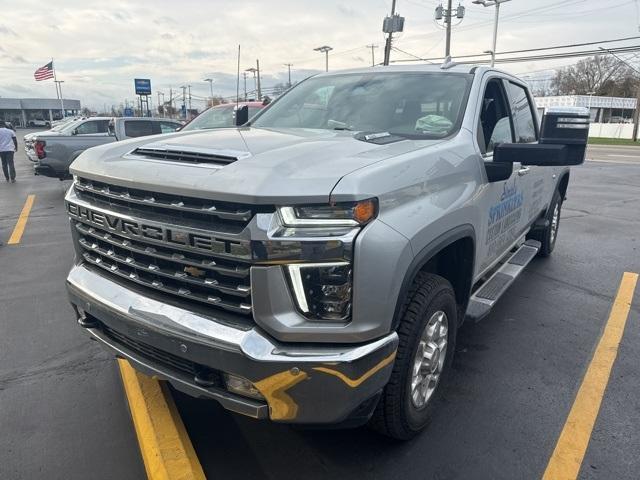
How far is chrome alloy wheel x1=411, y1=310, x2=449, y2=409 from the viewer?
267cm

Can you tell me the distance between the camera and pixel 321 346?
2.13 metres

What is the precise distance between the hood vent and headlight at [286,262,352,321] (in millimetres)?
636

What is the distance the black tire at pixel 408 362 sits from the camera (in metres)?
2.45

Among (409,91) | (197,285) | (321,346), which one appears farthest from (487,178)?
(197,285)

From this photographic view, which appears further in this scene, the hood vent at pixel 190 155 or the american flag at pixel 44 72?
the american flag at pixel 44 72

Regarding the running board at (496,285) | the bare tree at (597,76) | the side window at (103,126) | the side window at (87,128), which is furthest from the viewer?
the bare tree at (597,76)

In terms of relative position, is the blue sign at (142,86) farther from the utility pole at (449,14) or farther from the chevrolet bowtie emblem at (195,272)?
the chevrolet bowtie emblem at (195,272)

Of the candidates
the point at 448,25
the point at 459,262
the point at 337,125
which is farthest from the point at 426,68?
the point at 448,25

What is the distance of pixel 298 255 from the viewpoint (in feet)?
6.72

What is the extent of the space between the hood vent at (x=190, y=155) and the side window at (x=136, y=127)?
31.8 feet

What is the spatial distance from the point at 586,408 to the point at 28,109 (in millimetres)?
110776

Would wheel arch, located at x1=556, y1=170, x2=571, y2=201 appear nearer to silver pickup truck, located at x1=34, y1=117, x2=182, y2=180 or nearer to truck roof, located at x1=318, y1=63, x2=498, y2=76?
truck roof, located at x1=318, y1=63, x2=498, y2=76

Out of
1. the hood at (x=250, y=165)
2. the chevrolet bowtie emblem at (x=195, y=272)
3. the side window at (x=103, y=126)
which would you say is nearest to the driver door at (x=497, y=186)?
the hood at (x=250, y=165)

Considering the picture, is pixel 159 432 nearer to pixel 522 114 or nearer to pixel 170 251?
pixel 170 251
